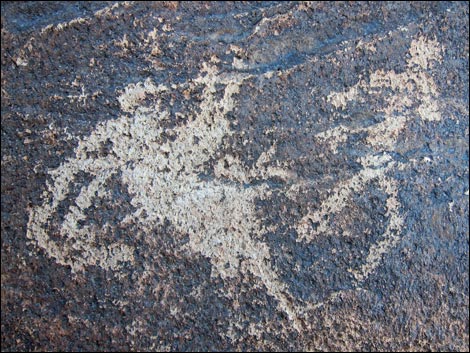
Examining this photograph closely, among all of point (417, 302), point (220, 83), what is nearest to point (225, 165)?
point (220, 83)

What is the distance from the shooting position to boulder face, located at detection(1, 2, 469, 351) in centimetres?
81

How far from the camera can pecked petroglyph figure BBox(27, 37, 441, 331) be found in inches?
31.9

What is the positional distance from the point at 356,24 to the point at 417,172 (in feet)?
0.97

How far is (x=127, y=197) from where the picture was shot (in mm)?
812

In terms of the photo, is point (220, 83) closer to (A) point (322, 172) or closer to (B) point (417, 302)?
(A) point (322, 172)

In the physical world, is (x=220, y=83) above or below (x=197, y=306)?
above

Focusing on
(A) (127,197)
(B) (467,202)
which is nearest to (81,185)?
(A) (127,197)

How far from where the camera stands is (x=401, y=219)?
2.70 feet

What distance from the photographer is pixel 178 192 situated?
2.66 feet

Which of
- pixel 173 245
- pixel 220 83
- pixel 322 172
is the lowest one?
pixel 173 245

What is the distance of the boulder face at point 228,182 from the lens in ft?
2.66

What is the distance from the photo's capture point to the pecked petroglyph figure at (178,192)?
81 centimetres

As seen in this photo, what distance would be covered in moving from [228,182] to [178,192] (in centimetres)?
9

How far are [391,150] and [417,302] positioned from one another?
28 centimetres
